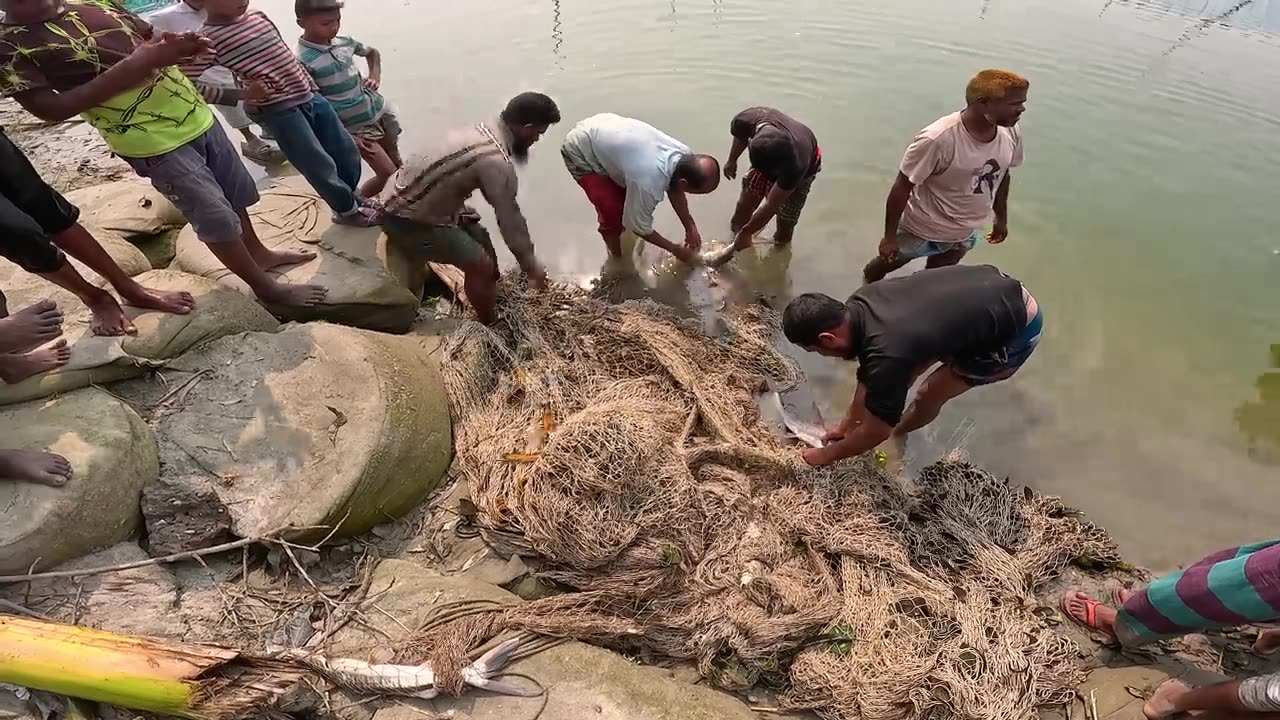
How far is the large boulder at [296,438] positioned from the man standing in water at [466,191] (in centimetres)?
78

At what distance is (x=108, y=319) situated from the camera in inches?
129

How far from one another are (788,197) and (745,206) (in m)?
0.37

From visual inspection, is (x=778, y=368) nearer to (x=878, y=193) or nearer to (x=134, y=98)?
(x=878, y=193)

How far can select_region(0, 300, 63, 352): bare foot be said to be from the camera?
2.67 m

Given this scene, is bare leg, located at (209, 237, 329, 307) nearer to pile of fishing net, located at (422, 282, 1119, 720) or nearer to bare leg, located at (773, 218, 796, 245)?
pile of fishing net, located at (422, 282, 1119, 720)

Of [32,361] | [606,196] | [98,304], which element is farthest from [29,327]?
[606,196]

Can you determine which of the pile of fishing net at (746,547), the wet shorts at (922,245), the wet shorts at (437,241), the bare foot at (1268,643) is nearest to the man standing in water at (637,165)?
the wet shorts at (437,241)

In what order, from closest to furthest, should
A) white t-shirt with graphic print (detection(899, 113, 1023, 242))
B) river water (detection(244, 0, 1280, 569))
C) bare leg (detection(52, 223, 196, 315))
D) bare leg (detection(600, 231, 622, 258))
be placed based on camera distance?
bare leg (detection(52, 223, 196, 315))
white t-shirt with graphic print (detection(899, 113, 1023, 242))
river water (detection(244, 0, 1280, 569))
bare leg (detection(600, 231, 622, 258))

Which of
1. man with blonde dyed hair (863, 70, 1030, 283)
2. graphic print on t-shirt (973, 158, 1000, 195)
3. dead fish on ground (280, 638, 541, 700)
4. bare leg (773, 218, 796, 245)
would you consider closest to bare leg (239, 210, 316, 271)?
dead fish on ground (280, 638, 541, 700)

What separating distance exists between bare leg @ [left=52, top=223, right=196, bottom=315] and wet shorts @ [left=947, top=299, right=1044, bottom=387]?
431 cm

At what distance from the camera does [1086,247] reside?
5.98 metres

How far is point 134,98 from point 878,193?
6.14m

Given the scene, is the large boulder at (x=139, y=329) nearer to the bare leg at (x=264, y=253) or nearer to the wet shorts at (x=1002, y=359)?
the bare leg at (x=264, y=253)

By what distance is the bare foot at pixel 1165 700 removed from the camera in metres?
2.84
